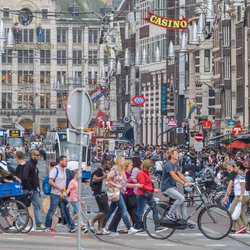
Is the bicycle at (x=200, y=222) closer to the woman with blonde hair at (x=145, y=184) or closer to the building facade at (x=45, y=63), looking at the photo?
the woman with blonde hair at (x=145, y=184)

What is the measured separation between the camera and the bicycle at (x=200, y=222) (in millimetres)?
28078

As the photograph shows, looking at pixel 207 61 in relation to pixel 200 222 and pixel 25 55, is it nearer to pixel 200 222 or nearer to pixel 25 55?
pixel 25 55

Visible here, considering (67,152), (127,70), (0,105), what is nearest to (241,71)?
(67,152)

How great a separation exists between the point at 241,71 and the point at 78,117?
204 feet

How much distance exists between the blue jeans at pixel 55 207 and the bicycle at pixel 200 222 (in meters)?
2.13

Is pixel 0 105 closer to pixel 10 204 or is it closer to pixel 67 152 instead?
pixel 67 152

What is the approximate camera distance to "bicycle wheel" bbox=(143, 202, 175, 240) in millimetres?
28125

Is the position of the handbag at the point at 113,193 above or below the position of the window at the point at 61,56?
below

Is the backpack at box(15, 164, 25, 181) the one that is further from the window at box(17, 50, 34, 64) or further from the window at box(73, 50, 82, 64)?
the window at box(73, 50, 82, 64)

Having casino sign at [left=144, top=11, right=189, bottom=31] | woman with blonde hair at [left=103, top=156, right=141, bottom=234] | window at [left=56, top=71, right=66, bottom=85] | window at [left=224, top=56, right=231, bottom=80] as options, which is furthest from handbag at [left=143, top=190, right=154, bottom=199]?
window at [left=56, top=71, right=66, bottom=85]

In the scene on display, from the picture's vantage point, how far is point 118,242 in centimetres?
2769

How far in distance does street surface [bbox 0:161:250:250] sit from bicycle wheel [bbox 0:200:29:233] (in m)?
0.30

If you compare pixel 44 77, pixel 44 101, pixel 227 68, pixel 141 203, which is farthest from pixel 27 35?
pixel 141 203

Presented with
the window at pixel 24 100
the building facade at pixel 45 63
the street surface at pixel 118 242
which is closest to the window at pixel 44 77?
the building facade at pixel 45 63
